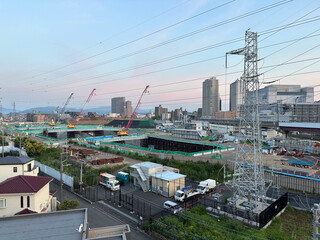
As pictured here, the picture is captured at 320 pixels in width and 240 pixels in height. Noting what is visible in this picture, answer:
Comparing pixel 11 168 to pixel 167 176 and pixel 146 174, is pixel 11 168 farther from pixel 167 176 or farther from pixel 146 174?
pixel 167 176

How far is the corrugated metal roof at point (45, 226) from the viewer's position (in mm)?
5426

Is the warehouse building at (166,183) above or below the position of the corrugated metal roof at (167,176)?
below

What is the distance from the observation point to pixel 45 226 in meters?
5.94

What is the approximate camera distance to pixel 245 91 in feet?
37.7

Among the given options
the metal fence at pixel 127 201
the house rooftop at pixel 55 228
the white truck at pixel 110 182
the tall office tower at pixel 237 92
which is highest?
the tall office tower at pixel 237 92

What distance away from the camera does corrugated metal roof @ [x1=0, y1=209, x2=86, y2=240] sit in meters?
5.43

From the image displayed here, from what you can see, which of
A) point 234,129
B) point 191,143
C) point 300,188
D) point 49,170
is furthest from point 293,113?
point 49,170

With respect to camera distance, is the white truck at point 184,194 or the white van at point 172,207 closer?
the white van at point 172,207

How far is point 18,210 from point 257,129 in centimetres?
1244

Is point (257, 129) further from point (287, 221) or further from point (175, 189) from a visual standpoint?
point (175, 189)

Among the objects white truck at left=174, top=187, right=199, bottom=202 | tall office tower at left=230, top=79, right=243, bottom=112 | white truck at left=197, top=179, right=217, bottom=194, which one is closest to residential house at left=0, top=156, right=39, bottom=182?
white truck at left=174, top=187, right=199, bottom=202

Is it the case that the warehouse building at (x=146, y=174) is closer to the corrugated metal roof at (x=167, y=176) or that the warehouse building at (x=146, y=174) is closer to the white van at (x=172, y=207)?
the corrugated metal roof at (x=167, y=176)

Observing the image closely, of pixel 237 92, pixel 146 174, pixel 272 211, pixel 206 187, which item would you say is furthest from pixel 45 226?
pixel 237 92

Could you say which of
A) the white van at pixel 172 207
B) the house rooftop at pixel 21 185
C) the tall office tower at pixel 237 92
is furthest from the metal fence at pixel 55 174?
the tall office tower at pixel 237 92
